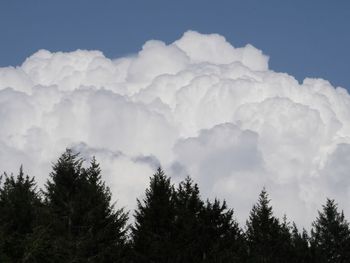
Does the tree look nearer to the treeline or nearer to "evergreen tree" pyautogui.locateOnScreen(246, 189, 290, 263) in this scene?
the treeline

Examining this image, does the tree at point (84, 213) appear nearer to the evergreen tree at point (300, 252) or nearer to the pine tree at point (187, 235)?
the pine tree at point (187, 235)

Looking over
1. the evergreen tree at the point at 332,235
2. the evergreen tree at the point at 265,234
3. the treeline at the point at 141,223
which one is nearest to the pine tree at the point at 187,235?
the treeline at the point at 141,223

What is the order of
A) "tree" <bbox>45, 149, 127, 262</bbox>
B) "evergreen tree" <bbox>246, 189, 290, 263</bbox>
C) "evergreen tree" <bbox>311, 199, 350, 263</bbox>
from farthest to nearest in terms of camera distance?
"evergreen tree" <bbox>311, 199, 350, 263</bbox> < "evergreen tree" <bbox>246, 189, 290, 263</bbox> < "tree" <bbox>45, 149, 127, 262</bbox>

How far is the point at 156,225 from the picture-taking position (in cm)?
3862

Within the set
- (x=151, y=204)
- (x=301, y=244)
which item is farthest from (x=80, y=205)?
(x=301, y=244)

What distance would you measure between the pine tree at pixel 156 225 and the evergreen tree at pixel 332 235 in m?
29.8

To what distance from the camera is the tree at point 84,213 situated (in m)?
34.8

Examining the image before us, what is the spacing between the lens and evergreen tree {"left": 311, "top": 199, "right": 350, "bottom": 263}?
6500cm

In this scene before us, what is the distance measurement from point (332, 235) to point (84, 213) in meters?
38.9

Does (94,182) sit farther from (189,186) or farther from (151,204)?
(189,186)

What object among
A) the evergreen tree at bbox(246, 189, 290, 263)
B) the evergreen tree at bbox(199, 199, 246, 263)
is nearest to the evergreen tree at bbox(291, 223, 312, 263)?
the evergreen tree at bbox(246, 189, 290, 263)

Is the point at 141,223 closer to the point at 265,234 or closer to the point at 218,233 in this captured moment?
the point at 218,233

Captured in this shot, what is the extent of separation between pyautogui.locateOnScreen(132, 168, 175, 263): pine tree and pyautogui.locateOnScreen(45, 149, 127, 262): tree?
3.99 feet

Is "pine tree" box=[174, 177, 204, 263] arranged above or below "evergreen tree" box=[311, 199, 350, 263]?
below
